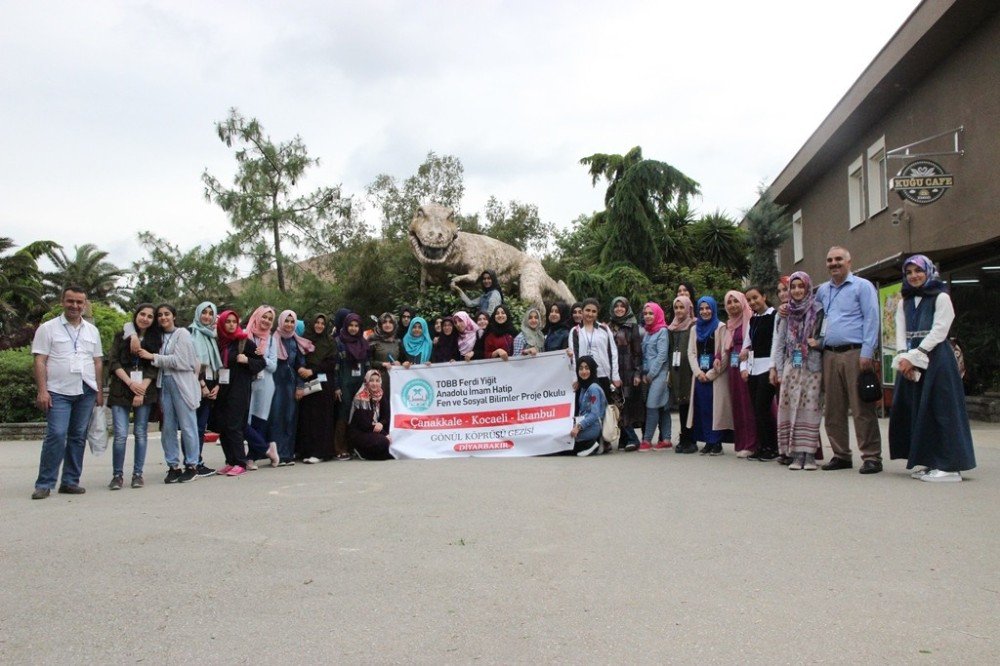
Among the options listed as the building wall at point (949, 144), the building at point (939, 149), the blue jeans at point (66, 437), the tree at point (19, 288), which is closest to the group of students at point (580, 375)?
the blue jeans at point (66, 437)

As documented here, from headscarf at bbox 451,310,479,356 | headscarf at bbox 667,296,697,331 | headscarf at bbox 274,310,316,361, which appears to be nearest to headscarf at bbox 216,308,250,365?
headscarf at bbox 274,310,316,361

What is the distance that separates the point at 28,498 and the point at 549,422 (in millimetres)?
5368

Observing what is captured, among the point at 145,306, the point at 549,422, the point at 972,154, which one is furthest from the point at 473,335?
the point at 972,154

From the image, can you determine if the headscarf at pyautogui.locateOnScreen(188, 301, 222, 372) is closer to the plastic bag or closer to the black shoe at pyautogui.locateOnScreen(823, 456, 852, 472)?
the plastic bag

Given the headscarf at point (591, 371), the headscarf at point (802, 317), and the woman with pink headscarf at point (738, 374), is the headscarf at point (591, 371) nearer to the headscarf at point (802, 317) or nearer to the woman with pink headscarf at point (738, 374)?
the woman with pink headscarf at point (738, 374)

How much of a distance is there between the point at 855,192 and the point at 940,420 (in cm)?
1547

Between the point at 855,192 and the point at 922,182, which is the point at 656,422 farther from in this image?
the point at 855,192

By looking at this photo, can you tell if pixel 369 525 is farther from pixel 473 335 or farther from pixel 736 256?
pixel 736 256

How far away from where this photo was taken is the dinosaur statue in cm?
1575

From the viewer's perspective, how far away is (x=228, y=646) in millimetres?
3367

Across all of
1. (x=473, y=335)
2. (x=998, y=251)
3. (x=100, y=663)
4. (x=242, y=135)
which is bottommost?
(x=100, y=663)

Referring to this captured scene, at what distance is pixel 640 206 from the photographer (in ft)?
77.5

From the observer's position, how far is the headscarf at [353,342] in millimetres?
10250

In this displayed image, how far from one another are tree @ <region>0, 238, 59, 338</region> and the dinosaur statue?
33505 millimetres
